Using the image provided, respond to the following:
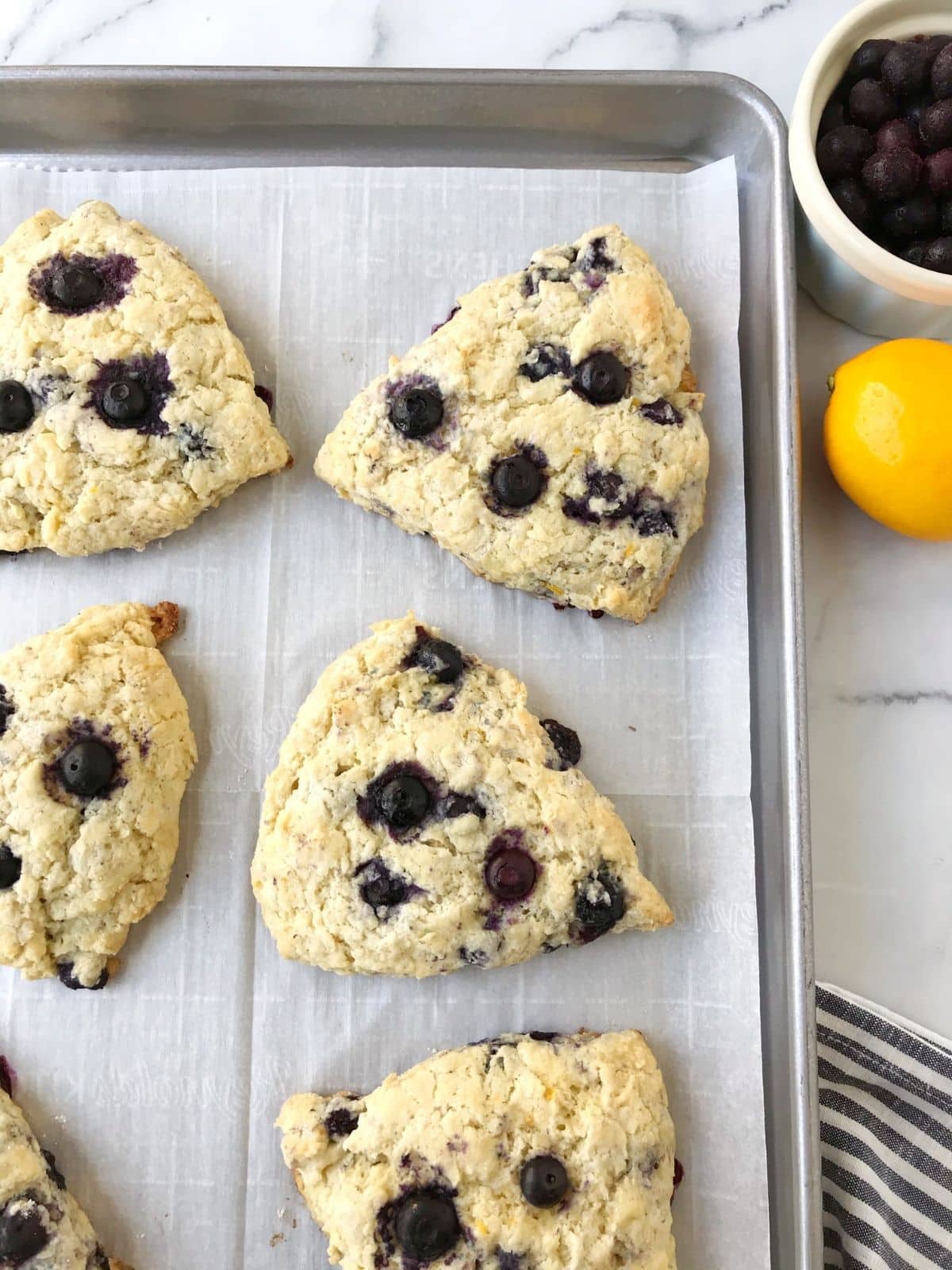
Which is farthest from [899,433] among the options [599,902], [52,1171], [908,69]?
[52,1171]

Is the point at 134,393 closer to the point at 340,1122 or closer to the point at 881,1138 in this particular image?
the point at 340,1122

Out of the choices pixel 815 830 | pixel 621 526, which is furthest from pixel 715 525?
pixel 815 830

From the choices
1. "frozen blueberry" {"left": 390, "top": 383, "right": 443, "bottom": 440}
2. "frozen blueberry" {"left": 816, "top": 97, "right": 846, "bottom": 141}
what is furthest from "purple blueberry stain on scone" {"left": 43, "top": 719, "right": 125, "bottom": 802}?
"frozen blueberry" {"left": 816, "top": 97, "right": 846, "bottom": 141}

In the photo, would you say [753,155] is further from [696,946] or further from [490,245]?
[696,946]

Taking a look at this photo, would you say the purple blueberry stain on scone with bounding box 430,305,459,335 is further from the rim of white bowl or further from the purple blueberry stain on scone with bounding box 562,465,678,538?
the rim of white bowl

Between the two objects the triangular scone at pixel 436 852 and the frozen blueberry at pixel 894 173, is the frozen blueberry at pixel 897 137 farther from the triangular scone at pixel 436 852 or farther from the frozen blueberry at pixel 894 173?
the triangular scone at pixel 436 852
